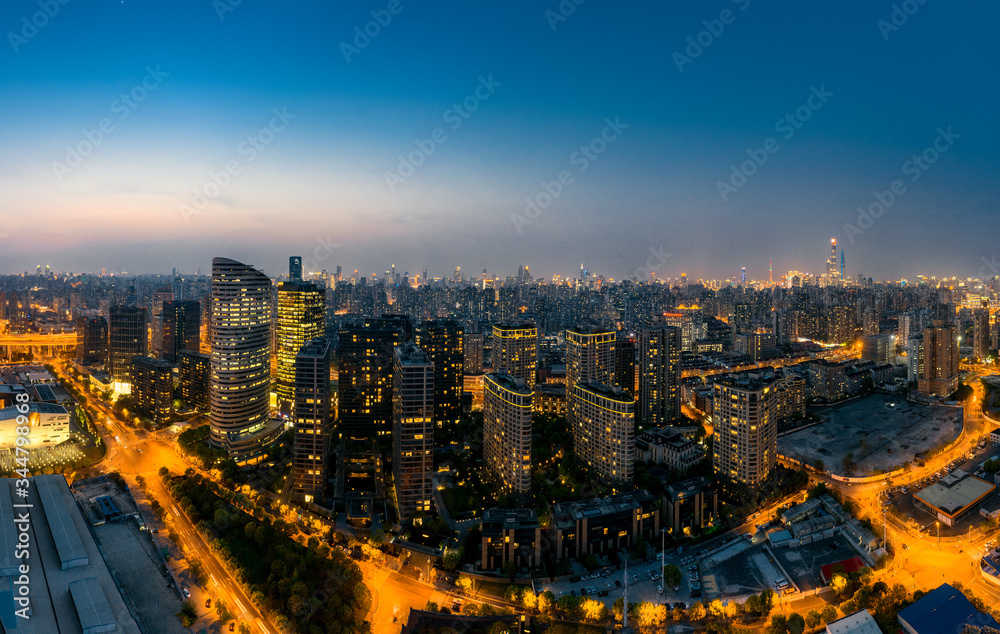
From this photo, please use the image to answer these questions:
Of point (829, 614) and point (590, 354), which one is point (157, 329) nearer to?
point (590, 354)

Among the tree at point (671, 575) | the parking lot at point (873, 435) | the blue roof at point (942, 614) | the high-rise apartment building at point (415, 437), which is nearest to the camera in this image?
the blue roof at point (942, 614)

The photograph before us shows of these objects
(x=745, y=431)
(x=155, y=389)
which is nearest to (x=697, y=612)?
(x=745, y=431)

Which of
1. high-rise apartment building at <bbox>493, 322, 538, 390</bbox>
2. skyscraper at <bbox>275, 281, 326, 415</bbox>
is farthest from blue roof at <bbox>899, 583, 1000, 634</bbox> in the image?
skyscraper at <bbox>275, 281, 326, 415</bbox>

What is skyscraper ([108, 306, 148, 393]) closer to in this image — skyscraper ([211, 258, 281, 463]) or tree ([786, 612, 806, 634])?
skyscraper ([211, 258, 281, 463])

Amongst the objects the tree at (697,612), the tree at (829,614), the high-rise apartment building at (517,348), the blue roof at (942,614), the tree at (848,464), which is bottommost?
the tree at (697,612)

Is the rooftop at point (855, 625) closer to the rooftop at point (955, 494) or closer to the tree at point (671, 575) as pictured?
the tree at point (671, 575)

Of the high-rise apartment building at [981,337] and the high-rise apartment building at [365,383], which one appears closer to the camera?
the high-rise apartment building at [365,383]

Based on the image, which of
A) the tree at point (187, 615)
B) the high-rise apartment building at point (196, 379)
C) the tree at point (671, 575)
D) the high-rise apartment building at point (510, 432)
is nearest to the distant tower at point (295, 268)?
the high-rise apartment building at point (196, 379)
